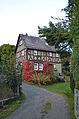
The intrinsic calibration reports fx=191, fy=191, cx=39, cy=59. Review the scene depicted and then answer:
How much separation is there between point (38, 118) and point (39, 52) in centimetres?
2730

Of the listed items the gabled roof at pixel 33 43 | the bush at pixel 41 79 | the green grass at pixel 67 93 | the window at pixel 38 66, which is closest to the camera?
the green grass at pixel 67 93

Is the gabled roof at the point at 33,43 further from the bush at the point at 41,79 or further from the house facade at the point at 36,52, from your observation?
the bush at the point at 41,79

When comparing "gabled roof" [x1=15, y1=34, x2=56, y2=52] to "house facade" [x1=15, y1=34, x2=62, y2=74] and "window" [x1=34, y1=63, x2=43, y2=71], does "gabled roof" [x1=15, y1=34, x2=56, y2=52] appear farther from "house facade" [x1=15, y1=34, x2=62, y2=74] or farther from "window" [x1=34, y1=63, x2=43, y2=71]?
"window" [x1=34, y1=63, x2=43, y2=71]

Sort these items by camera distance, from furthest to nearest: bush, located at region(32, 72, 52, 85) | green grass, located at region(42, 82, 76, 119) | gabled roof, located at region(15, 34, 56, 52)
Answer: gabled roof, located at region(15, 34, 56, 52) → bush, located at region(32, 72, 52, 85) → green grass, located at region(42, 82, 76, 119)

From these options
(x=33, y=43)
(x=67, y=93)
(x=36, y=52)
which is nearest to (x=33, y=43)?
(x=33, y=43)

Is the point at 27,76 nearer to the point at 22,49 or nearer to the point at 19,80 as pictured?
the point at 22,49

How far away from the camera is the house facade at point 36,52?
3500 cm

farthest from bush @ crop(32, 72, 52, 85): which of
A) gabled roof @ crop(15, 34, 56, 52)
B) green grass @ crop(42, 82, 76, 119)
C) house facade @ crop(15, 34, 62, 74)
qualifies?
gabled roof @ crop(15, 34, 56, 52)

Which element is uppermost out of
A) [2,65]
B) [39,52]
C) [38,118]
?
[39,52]

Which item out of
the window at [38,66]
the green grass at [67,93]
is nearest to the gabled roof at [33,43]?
the window at [38,66]

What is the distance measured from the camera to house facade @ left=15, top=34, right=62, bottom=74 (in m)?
35.0

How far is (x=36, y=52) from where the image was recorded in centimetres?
3588

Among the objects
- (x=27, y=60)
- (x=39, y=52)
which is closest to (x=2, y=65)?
(x=27, y=60)

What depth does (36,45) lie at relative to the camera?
36.7 metres
